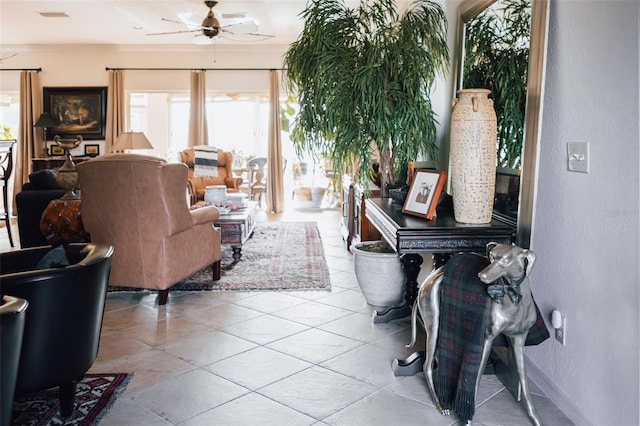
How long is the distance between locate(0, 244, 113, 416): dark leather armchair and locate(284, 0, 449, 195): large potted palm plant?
165 centimetres

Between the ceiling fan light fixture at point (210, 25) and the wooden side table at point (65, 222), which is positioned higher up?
the ceiling fan light fixture at point (210, 25)

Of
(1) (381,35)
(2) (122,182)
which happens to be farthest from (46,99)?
(1) (381,35)

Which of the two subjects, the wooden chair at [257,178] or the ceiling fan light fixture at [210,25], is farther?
the wooden chair at [257,178]

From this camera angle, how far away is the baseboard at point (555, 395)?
2229 mm

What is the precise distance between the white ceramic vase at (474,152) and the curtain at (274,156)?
6.94 meters

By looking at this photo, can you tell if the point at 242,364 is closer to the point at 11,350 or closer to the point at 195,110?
the point at 11,350

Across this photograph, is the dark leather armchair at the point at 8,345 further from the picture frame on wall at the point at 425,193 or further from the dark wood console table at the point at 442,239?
the picture frame on wall at the point at 425,193

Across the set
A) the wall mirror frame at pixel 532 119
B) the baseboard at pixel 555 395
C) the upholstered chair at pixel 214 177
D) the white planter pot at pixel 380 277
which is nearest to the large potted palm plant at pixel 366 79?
the white planter pot at pixel 380 277

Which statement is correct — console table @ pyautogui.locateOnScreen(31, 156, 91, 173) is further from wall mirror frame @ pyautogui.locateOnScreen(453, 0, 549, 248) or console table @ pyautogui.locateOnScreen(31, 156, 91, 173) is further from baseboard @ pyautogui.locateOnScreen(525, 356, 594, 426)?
baseboard @ pyautogui.locateOnScreen(525, 356, 594, 426)

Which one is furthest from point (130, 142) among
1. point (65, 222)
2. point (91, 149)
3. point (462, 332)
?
point (462, 332)

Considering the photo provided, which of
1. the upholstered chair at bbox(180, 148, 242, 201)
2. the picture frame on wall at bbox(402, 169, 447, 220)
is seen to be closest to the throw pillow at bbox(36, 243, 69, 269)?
the picture frame on wall at bbox(402, 169, 447, 220)

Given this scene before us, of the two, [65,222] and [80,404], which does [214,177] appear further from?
[80,404]

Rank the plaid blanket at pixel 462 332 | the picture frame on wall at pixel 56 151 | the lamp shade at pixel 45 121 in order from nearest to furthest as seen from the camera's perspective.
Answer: the plaid blanket at pixel 462 332 < the lamp shade at pixel 45 121 < the picture frame on wall at pixel 56 151

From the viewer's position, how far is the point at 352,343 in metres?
3.29
